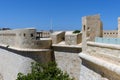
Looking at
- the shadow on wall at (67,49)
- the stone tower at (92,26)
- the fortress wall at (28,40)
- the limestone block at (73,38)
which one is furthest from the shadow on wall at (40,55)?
the stone tower at (92,26)

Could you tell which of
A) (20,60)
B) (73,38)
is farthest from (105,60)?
(20,60)

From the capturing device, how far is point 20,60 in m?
14.1

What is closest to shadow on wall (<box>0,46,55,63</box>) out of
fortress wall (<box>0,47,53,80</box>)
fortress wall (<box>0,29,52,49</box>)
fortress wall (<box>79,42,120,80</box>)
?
fortress wall (<box>0,47,53,80</box>)

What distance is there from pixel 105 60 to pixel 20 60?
26.7ft

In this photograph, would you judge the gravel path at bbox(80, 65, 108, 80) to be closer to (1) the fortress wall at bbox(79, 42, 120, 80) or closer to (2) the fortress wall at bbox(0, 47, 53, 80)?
(1) the fortress wall at bbox(79, 42, 120, 80)

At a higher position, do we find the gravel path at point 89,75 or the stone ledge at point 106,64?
the stone ledge at point 106,64

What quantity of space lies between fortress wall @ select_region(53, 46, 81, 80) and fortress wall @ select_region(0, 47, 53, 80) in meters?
0.59

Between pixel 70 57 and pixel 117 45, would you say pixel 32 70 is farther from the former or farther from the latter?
pixel 117 45

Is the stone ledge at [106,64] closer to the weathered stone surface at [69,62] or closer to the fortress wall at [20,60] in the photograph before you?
the weathered stone surface at [69,62]

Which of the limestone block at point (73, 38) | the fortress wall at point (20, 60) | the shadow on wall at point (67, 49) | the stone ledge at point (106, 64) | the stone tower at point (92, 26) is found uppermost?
the stone tower at point (92, 26)

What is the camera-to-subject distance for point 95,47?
7.77 m

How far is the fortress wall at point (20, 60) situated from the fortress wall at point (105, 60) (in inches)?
225

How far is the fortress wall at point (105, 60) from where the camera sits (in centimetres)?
595

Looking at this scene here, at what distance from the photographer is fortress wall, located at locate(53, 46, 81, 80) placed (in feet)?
40.9
